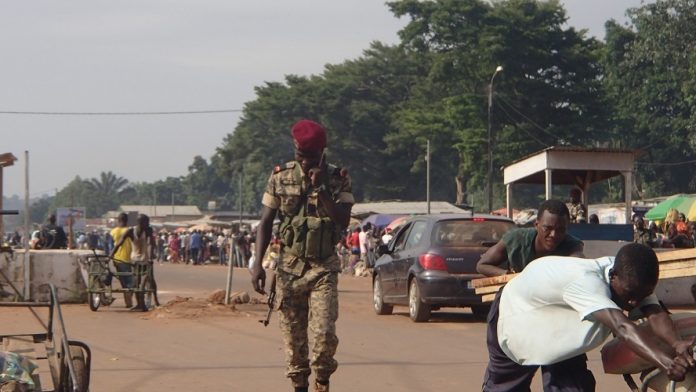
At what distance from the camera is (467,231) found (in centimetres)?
1514

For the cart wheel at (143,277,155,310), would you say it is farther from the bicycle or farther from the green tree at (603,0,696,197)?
the green tree at (603,0,696,197)

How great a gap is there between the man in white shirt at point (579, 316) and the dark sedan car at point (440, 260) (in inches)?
352

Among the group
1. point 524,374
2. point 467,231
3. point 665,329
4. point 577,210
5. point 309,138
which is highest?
point 309,138

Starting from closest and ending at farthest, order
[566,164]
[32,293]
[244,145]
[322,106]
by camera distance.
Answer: [32,293]
[566,164]
[322,106]
[244,145]

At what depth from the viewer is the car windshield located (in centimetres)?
1506

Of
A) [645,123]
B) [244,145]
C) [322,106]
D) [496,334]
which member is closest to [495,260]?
[496,334]

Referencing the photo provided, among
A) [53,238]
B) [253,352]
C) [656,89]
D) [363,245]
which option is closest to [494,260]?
[253,352]

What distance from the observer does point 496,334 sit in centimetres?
575

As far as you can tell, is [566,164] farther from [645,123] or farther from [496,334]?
[645,123]

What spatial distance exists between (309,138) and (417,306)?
8104 millimetres

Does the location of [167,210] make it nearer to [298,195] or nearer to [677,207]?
[677,207]

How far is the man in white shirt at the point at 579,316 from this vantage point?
432cm

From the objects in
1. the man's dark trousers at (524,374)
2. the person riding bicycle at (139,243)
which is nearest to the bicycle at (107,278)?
the person riding bicycle at (139,243)

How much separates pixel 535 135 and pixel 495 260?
44.8 m
